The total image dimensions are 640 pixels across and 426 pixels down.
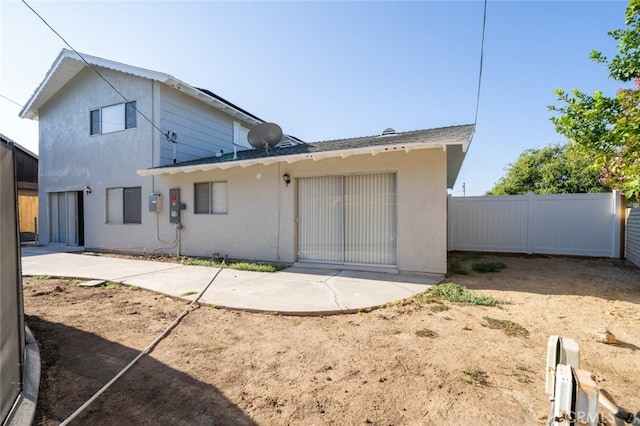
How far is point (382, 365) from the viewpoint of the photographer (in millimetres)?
2783

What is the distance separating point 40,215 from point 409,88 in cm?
1578

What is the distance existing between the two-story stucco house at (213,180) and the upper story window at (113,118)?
5 centimetres

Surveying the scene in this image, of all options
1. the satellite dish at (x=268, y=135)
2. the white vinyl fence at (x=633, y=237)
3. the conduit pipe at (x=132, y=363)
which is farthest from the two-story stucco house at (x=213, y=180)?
A: the white vinyl fence at (x=633, y=237)

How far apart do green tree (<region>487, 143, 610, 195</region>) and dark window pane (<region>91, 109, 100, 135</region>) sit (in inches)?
901

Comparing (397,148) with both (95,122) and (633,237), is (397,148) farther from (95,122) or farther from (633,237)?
(95,122)

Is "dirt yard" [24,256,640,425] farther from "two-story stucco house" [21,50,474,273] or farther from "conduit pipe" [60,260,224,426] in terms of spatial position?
"two-story stucco house" [21,50,474,273]

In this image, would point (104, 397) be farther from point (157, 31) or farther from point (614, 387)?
point (157, 31)

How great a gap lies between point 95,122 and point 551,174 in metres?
24.3

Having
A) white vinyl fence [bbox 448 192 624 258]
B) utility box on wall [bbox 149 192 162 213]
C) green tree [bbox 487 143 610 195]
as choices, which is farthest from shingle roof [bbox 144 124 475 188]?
green tree [bbox 487 143 610 195]

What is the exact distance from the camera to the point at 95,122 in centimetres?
1109

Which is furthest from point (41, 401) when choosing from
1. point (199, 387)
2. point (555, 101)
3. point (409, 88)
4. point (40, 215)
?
point (40, 215)

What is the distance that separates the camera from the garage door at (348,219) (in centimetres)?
A: 668

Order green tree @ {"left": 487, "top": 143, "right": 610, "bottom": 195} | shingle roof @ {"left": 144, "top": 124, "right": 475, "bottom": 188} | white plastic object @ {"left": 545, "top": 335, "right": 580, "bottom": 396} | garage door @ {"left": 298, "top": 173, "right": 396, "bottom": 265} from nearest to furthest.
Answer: white plastic object @ {"left": 545, "top": 335, "right": 580, "bottom": 396} → shingle roof @ {"left": 144, "top": 124, "right": 475, "bottom": 188} → garage door @ {"left": 298, "top": 173, "right": 396, "bottom": 265} → green tree @ {"left": 487, "top": 143, "right": 610, "bottom": 195}

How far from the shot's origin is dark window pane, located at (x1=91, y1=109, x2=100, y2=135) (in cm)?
1100
